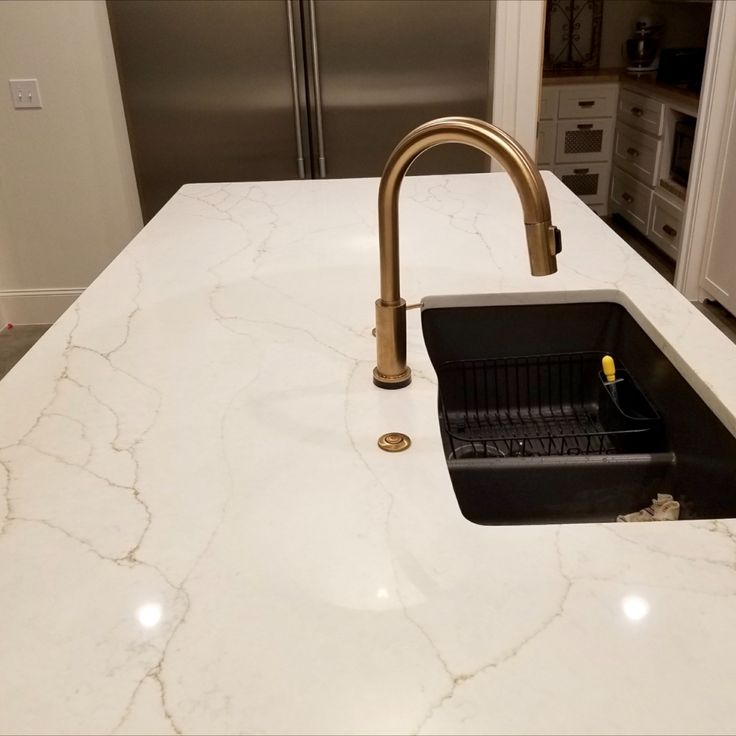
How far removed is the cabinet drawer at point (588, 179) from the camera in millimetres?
4656

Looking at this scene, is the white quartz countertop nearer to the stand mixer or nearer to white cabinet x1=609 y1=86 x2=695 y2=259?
white cabinet x1=609 y1=86 x2=695 y2=259

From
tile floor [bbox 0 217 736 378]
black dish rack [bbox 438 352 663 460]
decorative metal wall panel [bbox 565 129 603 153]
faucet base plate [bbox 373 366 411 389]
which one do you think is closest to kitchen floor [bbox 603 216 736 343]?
tile floor [bbox 0 217 736 378]

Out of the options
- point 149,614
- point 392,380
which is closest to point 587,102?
point 392,380

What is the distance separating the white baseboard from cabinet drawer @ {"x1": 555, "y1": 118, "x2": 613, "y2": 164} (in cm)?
291

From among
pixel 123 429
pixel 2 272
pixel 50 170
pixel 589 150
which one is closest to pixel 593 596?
pixel 123 429

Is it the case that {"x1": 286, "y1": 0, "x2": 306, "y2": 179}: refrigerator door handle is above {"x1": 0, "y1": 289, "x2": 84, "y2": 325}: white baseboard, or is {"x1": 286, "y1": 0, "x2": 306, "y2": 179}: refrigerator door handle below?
above

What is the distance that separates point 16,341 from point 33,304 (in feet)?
0.67

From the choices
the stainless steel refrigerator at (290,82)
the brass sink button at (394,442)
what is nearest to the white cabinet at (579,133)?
the stainless steel refrigerator at (290,82)

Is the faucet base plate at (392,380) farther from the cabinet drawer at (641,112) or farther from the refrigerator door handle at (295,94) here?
the cabinet drawer at (641,112)

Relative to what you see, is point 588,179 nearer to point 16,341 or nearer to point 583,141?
point 583,141

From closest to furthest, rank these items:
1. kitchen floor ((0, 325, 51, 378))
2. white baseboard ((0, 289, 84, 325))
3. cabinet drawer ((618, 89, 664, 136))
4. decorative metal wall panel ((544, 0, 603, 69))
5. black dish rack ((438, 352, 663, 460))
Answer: black dish rack ((438, 352, 663, 460))
kitchen floor ((0, 325, 51, 378))
white baseboard ((0, 289, 84, 325))
cabinet drawer ((618, 89, 664, 136))
decorative metal wall panel ((544, 0, 603, 69))

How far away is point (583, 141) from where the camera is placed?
15.0 ft

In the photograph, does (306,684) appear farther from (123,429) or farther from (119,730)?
(123,429)

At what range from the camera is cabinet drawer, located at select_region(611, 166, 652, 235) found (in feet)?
13.8
